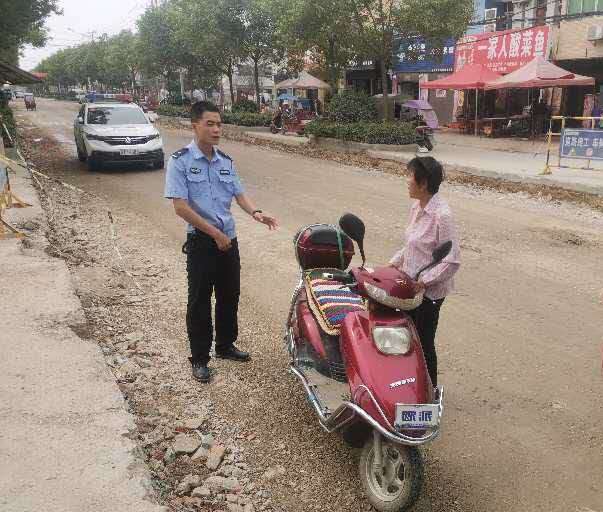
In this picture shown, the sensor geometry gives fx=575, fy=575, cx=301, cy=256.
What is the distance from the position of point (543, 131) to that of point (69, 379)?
22.0 metres

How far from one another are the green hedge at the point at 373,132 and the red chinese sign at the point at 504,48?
21.0 ft

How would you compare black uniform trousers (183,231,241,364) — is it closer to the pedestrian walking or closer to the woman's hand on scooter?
the pedestrian walking

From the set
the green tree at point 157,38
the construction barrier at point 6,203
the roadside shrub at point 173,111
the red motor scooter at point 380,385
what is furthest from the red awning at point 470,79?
the red motor scooter at point 380,385

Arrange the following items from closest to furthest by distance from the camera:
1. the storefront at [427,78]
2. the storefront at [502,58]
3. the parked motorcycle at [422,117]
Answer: the parked motorcycle at [422,117] → the storefront at [502,58] → the storefront at [427,78]

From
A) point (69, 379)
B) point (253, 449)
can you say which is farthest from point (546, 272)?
point (69, 379)

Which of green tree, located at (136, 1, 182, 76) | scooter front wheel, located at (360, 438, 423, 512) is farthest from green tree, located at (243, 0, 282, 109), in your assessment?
scooter front wheel, located at (360, 438, 423, 512)

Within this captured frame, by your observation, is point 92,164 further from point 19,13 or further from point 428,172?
point 428,172

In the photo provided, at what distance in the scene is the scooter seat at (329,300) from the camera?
3.42 metres

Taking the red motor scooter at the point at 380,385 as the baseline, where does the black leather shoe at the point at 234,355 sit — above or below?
below

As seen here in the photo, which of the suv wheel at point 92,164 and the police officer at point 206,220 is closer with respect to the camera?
the police officer at point 206,220

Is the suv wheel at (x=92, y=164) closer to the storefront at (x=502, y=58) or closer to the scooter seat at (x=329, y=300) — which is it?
the scooter seat at (x=329, y=300)

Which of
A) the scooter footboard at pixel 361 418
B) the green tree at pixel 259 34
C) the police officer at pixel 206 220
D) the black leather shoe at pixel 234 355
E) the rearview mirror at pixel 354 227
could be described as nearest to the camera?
the scooter footboard at pixel 361 418

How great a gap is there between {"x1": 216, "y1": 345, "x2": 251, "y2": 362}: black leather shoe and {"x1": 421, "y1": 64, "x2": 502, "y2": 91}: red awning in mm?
18367

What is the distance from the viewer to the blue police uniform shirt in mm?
3707
